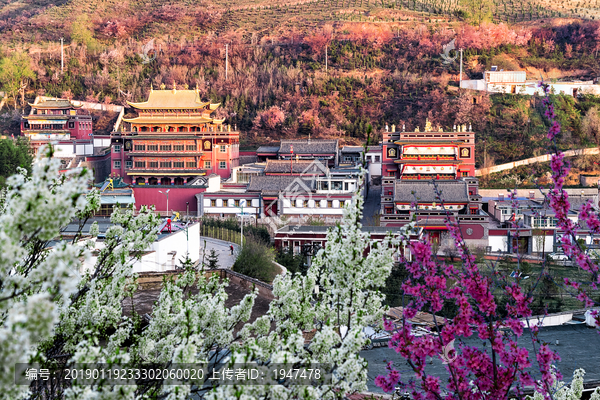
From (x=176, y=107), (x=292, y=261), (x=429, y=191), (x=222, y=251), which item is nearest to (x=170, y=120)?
(x=176, y=107)

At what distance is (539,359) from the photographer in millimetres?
7680

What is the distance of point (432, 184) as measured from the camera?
1636 inches

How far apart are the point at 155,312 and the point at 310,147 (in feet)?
157

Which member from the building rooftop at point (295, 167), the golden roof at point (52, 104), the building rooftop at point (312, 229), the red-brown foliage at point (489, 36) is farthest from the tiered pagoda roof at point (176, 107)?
the red-brown foliage at point (489, 36)

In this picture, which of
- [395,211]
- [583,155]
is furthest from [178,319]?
[583,155]

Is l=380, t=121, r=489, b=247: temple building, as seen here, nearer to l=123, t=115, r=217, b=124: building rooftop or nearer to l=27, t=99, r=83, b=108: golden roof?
l=123, t=115, r=217, b=124: building rooftop

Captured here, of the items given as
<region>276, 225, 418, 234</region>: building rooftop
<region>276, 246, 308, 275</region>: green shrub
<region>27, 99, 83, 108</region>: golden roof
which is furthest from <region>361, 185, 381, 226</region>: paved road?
<region>27, 99, 83, 108</region>: golden roof

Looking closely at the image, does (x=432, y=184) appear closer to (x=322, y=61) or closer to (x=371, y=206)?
(x=371, y=206)

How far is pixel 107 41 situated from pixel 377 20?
1410 inches

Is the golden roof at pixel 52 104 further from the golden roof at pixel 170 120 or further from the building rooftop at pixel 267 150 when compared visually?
the building rooftop at pixel 267 150

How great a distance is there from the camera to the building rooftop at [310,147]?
5556 cm

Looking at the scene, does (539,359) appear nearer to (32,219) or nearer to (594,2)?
(32,219)

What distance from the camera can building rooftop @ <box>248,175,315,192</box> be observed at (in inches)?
1747

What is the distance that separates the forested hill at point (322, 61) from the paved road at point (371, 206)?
11.3m
